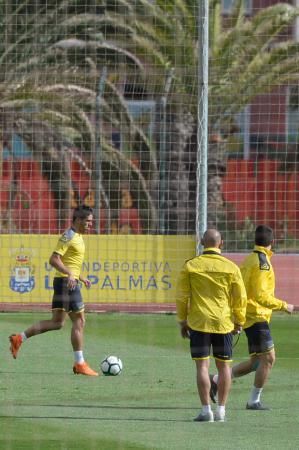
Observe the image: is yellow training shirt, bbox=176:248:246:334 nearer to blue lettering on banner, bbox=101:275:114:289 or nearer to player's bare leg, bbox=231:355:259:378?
player's bare leg, bbox=231:355:259:378

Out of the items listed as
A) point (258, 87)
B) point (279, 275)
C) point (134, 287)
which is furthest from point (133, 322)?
point (258, 87)

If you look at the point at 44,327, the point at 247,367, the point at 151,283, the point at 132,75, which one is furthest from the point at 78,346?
the point at 132,75

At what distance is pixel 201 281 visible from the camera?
1038 centimetres

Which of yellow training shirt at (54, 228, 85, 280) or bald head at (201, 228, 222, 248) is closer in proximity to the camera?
bald head at (201, 228, 222, 248)

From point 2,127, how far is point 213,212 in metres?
4.89

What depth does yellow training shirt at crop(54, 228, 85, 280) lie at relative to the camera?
1368 cm

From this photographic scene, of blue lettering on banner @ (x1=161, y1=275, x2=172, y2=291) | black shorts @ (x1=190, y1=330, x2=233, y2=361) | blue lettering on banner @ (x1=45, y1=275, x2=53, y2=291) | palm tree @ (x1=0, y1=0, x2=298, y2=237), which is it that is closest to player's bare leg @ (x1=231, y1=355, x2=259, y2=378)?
black shorts @ (x1=190, y1=330, x2=233, y2=361)

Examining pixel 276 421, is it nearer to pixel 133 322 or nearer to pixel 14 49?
pixel 133 322

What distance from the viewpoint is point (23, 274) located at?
21844 mm

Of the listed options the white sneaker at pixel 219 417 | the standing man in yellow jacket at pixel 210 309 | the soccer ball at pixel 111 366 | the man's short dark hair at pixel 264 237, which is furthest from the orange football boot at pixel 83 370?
the white sneaker at pixel 219 417

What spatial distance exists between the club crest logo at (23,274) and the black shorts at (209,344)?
11633mm

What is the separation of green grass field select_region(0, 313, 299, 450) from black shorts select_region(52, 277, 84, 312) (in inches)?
27.1

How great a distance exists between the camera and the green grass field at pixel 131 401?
373 inches

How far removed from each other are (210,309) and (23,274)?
11764mm
